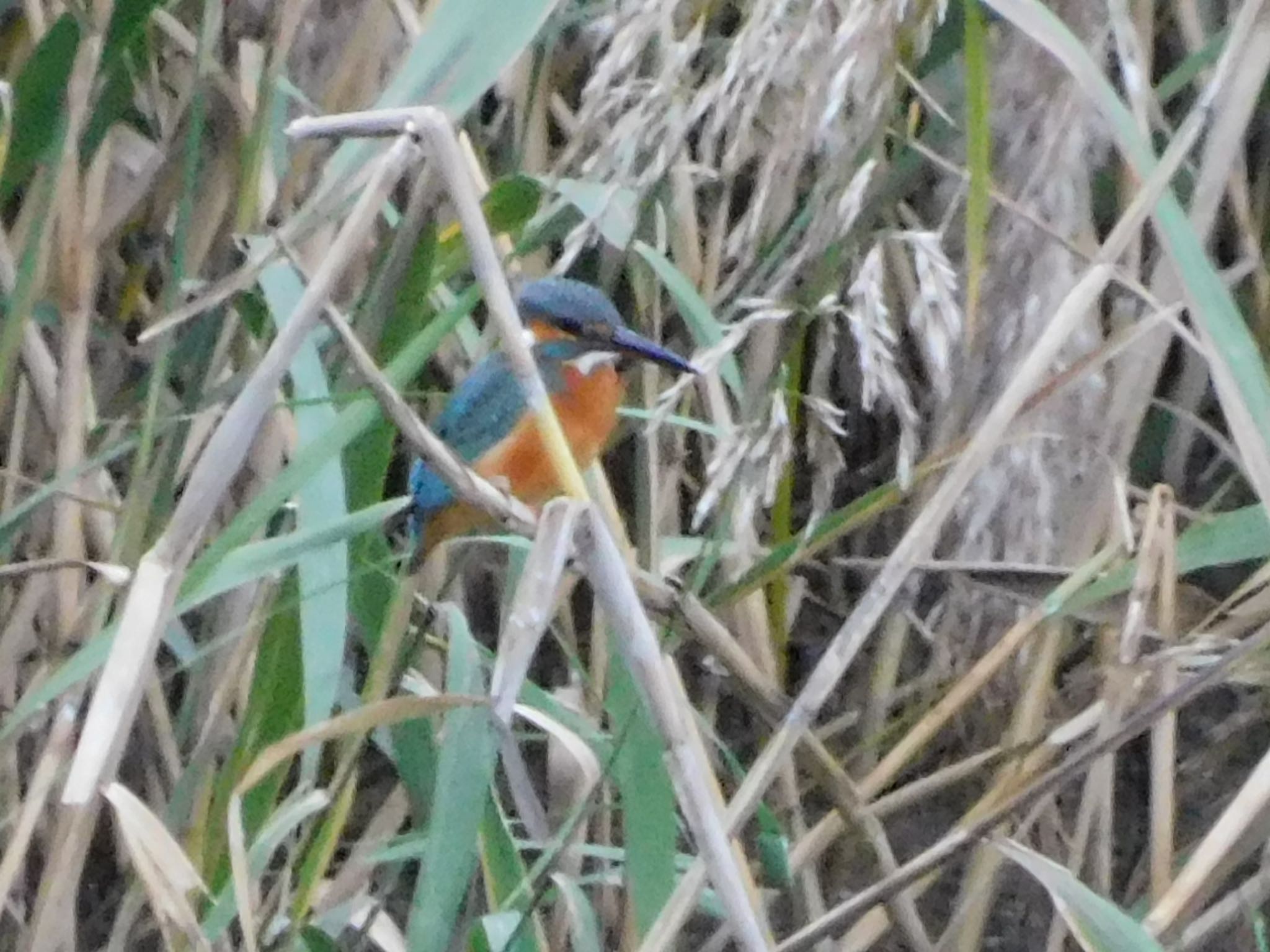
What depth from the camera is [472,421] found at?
111cm

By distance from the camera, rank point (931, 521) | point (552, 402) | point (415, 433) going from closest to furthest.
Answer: point (415, 433)
point (931, 521)
point (552, 402)

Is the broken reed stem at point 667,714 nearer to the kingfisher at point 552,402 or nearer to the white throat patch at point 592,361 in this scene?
the kingfisher at point 552,402

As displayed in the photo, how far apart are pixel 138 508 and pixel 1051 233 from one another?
1.70ft

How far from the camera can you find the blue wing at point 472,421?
3.18 feet

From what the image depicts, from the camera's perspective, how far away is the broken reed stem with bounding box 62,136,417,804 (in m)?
0.59

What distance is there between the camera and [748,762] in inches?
42.0

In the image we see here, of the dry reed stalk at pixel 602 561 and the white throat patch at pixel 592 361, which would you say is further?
the white throat patch at pixel 592 361

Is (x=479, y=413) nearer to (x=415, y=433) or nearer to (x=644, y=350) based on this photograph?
(x=644, y=350)

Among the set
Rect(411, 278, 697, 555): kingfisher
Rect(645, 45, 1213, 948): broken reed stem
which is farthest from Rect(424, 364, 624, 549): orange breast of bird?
Rect(645, 45, 1213, 948): broken reed stem

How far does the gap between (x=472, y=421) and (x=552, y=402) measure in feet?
0.29

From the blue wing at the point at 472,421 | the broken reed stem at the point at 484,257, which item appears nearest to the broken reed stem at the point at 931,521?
the broken reed stem at the point at 484,257

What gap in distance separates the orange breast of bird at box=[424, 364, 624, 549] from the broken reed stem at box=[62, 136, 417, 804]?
0.29 metres

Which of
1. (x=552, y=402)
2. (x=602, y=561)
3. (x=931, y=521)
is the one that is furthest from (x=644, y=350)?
(x=602, y=561)

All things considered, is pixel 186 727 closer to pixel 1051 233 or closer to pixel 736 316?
pixel 736 316
